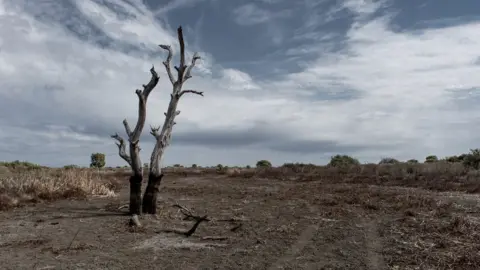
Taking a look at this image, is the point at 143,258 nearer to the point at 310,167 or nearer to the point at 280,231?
the point at 280,231

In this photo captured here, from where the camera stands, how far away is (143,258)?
8.04m

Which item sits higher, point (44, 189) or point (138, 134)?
point (138, 134)

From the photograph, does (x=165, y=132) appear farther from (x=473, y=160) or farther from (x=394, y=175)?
(x=473, y=160)

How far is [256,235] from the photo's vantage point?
9.73m

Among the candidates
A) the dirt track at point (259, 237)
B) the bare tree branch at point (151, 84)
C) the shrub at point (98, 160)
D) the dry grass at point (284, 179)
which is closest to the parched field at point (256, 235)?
the dirt track at point (259, 237)

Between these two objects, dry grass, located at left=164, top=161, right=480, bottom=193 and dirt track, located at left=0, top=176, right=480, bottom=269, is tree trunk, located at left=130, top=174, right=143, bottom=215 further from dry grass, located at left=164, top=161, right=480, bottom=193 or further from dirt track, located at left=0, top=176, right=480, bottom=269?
dry grass, located at left=164, top=161, right=480, bottom=193

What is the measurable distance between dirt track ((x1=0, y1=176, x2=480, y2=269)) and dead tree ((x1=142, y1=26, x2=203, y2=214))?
1.87 feet

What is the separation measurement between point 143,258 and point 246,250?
1777 mm

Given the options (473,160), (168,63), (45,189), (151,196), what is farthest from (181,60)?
(473,160)

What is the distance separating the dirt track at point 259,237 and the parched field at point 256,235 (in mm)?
17

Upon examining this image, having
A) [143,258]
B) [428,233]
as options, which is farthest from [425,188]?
[143,258]

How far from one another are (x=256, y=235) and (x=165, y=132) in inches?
175

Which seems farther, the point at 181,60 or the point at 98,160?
the point at 98,160

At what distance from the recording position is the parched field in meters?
7.71
